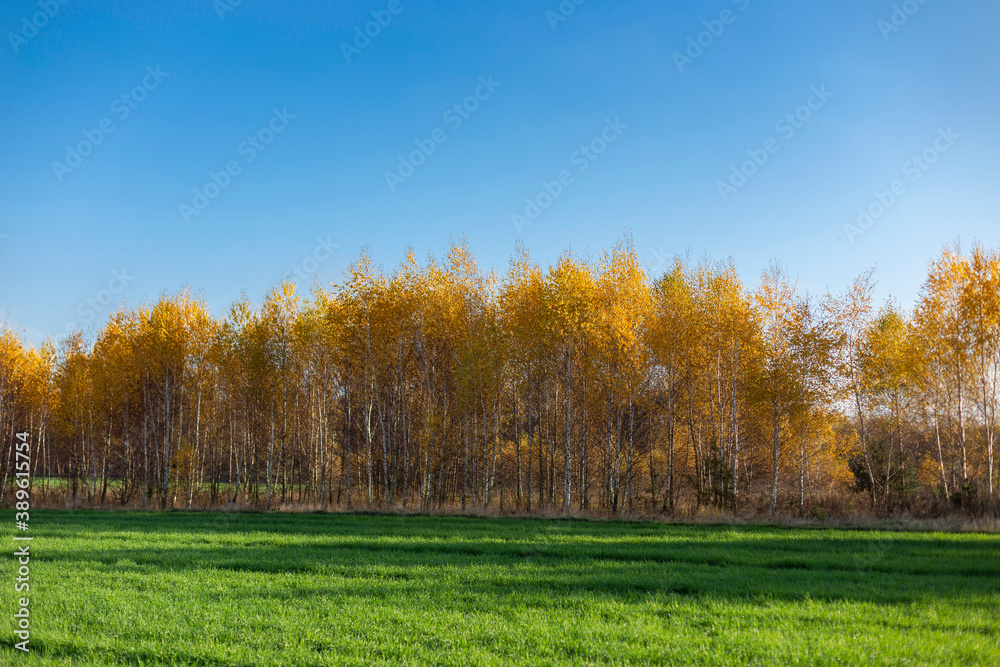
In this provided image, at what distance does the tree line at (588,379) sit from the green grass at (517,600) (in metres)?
9.80

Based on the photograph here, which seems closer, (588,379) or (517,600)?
(517,600)

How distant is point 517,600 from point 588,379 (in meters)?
17.0

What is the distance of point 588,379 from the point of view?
80.5 ft

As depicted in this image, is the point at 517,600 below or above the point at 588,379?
below

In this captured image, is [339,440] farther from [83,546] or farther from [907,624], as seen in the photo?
[907,624]

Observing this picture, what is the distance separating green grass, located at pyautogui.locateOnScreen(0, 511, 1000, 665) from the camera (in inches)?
237

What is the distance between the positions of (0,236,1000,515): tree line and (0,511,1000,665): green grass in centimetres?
980

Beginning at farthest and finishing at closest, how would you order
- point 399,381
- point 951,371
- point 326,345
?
point 326,345 → point 399,381 → point 951,371

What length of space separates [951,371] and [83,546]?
3097cm

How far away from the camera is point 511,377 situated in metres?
25.7

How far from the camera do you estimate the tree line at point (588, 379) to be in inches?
906

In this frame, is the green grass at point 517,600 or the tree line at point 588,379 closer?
the green grass at point 517,600

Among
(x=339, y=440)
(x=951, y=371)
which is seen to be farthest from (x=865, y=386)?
(x=339, y=440)

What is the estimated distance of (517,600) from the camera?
8070 mm
